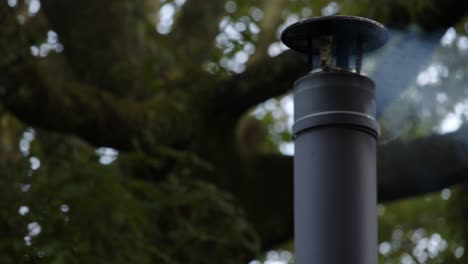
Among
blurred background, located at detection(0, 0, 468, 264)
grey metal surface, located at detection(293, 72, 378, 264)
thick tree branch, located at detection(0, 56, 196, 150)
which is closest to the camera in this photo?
grey metal surface, located at detection(293, 72, 378, 264)

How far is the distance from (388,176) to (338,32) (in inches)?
138

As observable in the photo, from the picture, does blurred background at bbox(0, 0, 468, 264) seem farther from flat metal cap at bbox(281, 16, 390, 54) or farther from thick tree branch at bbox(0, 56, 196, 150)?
flat metal cap at bbox(281, 16, 390, 54)

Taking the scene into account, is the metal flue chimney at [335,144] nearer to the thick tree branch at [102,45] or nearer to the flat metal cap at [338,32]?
the flat metal cap at [338,32]

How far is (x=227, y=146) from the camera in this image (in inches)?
266

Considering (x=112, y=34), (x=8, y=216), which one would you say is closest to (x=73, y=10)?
(x=112, y=34)

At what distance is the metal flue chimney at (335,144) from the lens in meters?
2.50

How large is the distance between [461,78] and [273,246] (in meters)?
1.81

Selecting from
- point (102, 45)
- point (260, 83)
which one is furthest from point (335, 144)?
point (102, 45)

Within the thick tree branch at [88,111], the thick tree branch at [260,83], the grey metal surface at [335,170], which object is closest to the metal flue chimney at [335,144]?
the grey metal surface at [335,170]

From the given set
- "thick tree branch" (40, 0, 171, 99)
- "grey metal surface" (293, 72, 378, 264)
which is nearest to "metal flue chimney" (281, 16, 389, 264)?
"grey metal surface" (293, 72, 378, 264)

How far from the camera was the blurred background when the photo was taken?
520 centimetres

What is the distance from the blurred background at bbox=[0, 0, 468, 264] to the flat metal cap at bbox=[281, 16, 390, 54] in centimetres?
220

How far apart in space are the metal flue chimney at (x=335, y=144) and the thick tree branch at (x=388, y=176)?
10.6 feet

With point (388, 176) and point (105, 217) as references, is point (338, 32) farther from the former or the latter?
point (388, 176)
